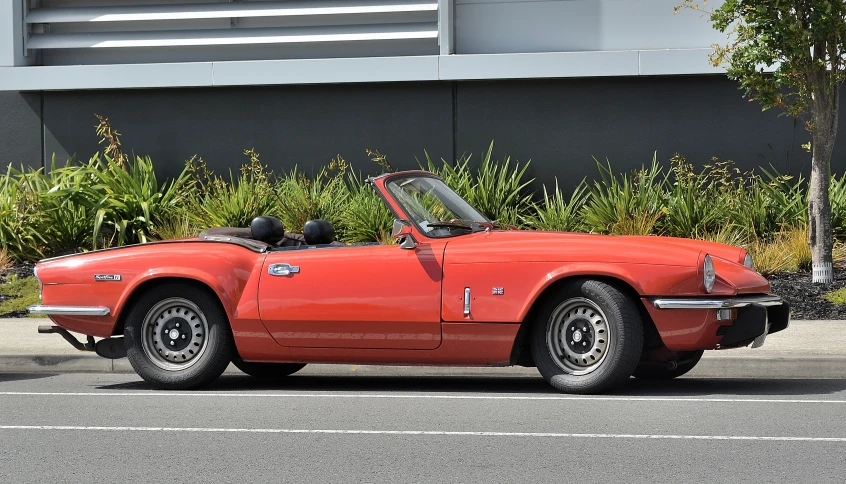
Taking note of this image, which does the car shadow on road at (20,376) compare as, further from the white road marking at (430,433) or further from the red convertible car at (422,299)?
the white road marking at (430,433)

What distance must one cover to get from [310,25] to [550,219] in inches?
185

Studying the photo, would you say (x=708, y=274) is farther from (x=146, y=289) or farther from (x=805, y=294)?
(x=805, y=294)

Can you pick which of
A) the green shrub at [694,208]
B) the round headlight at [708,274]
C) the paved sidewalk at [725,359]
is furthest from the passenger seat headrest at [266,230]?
the green shrub at [694,208]

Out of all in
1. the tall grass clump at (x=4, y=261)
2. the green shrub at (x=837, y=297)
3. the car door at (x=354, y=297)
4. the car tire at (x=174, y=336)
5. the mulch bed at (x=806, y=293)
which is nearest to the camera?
the car door at (x=354, y=297)

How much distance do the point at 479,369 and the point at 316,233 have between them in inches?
90.2

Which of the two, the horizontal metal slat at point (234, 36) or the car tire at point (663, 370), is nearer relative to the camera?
the car tire at point (663, 370)

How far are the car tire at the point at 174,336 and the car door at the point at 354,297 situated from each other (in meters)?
0.48

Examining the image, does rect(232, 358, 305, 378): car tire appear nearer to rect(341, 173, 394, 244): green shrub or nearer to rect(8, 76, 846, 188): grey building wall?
rect(341, 173, 394, 244): green shrub

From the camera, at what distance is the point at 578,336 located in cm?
801

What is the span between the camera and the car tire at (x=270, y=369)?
9.60 metres

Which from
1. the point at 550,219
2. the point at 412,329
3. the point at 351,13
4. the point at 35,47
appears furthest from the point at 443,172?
the point at 412,329

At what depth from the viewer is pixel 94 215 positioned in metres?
15.9

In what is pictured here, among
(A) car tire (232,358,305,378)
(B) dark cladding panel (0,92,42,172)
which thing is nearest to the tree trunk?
(A) car tire (232,358,305,378)

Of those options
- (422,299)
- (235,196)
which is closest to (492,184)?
(235,196)
